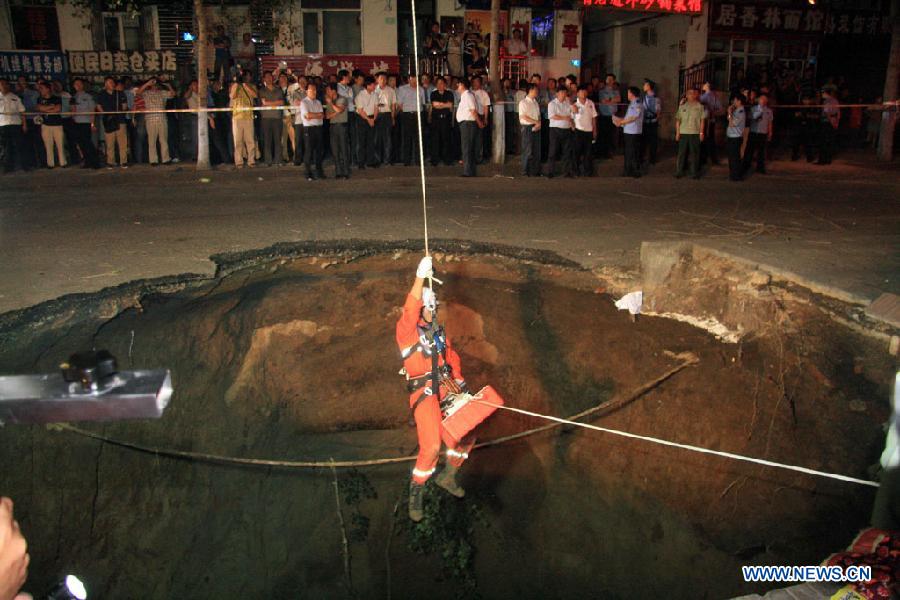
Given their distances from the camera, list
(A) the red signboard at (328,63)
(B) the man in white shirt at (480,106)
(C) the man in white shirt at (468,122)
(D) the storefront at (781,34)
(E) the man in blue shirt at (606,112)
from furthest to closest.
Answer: (D) the storefront at (781,34), (A) the red signboard at (328,63), (E) the man in blue shirt at (606,112), (B) the man in white shirt at (480,106), (C) the man in white shirt at (468,122)

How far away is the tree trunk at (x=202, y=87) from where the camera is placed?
1418cm

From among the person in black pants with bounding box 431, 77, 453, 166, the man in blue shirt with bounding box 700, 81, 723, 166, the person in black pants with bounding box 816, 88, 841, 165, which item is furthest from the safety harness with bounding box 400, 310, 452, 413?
the person in black pants with bounding box 816, 88, 841, 165

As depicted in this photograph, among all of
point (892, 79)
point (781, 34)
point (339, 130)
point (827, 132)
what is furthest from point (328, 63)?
point (892, 79)

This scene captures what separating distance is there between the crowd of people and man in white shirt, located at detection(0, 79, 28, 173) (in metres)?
0.03

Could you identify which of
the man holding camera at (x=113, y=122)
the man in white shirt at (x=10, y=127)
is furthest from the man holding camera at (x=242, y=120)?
the man in white shirt at (x=10, y=127)

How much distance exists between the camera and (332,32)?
20.3 m

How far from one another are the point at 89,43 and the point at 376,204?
1372 centimetres

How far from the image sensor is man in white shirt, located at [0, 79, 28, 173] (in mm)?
14016

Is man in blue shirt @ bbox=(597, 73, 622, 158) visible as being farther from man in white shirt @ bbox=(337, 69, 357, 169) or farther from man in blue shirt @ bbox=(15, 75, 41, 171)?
man in blue shirt @ bbox=(15, 75, 41, 171)

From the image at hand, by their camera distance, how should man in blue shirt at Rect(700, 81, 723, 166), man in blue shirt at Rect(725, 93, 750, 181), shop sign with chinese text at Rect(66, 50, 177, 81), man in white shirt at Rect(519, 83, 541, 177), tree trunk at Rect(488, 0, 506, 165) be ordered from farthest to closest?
shop sign with chinese text at Rect(66, 50, 177, 81)
tree trunk at Rect(488, 0, 506, 165)
man in blue shirt at Rect(700, 81, 723, 166)
man in blue shirt at Rect(725, 93, 750, 181)
man in white shirt at Rect(519, 83, 541, 177)

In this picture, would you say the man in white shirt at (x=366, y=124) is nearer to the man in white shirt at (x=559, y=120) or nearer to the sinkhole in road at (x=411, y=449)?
the man in white shirt at (x=559, y=120)

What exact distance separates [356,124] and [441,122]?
1.87 meters

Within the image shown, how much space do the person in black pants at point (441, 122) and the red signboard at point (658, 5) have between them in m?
5.27

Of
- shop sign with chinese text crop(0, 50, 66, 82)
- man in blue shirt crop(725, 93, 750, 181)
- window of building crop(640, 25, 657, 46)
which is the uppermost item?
window of building crop(640, 25, 657, 46)
